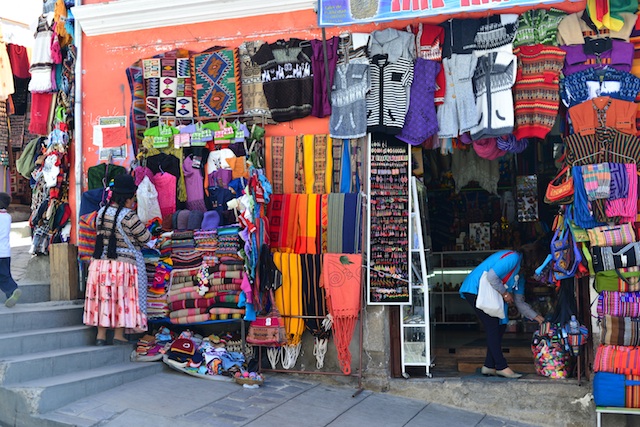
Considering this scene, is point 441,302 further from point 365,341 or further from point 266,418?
point 266,418

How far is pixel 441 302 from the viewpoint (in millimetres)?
10164

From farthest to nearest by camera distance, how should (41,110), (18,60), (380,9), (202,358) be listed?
1. (18,60)
2. (41,110)
3. (202,358)
4. (380,9)

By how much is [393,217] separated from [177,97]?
9.28 feet

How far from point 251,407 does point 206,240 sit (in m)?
1.93

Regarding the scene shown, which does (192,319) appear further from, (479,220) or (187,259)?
(479,220)

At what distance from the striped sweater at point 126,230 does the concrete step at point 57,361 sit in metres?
0.93

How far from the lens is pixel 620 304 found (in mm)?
6730

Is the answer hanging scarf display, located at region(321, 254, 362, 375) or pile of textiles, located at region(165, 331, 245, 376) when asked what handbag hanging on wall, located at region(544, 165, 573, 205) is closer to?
hanging scarf display, located at region(321, 254, 362, 375)

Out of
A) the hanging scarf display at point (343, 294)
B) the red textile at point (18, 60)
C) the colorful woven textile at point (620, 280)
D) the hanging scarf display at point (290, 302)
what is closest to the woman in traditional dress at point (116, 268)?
the hanging scarf display at point (290, 302)

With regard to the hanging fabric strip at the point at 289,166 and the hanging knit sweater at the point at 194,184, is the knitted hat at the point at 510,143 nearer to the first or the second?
the hanging fabric strip at the point at 289,166

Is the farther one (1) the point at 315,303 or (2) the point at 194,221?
(2) the point at 194,221

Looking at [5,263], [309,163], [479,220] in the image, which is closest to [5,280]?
[5,263]

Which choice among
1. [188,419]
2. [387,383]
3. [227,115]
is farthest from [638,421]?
[227,115]

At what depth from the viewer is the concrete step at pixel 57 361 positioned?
6.21 metres
